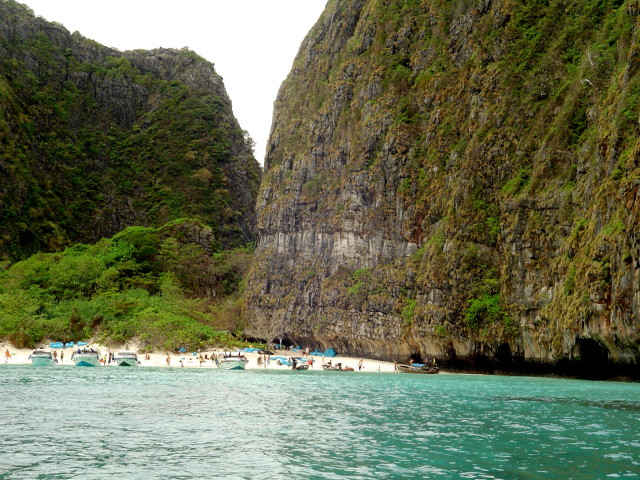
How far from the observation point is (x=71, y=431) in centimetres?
1989

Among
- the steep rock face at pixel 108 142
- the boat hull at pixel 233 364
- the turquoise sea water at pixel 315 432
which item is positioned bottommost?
the turquoise sea water at pixel 315 432

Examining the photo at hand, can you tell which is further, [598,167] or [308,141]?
[308,141]

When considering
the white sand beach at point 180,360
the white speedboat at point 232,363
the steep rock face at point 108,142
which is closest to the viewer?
the white speedboat at point 232,363

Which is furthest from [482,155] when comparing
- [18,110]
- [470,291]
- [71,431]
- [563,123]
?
[18,110]

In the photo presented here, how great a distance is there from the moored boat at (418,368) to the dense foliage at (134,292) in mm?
21786

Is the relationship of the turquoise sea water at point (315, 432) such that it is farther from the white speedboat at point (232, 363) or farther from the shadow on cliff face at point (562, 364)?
the white speedboat at point (232, 363)

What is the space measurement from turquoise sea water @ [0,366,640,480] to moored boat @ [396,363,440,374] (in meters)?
15.3

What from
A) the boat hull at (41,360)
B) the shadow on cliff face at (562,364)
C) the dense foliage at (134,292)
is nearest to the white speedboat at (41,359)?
the boat hull at (41,360)

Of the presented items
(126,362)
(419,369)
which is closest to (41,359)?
(126,362)

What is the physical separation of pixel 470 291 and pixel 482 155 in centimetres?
1157

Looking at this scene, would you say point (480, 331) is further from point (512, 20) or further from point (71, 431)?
point (71, 431)

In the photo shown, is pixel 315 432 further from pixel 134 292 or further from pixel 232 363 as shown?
pixel 134 292

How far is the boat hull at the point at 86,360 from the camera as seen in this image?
53531mm

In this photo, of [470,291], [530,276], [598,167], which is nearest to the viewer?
[598,167]
